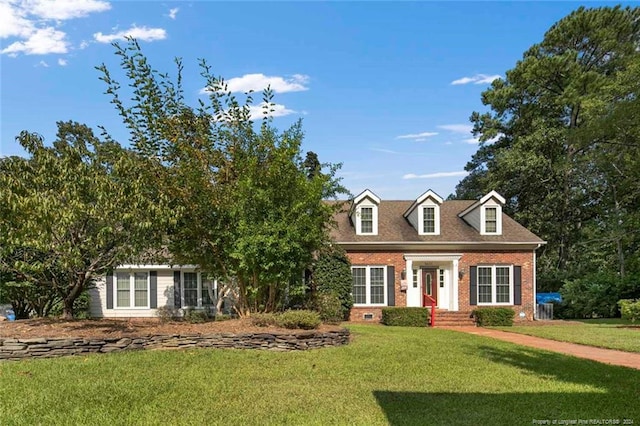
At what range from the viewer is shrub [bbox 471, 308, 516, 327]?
57.2 feet

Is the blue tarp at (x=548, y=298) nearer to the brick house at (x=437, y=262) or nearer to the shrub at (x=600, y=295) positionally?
the shrub at (x=600, y=295)

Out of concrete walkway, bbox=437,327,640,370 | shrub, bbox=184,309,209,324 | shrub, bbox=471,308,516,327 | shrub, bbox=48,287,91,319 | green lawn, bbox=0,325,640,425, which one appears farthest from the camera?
shrub, bbox=48,287,91,319

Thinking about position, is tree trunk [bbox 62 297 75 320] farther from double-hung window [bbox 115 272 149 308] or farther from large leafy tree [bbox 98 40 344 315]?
double-hung window [bbox 115 272 149 308]

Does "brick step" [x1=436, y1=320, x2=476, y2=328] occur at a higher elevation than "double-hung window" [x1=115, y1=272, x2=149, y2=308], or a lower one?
lower

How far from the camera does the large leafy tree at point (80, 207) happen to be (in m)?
8.61

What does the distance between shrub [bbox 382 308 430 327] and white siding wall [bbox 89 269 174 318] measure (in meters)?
8.72

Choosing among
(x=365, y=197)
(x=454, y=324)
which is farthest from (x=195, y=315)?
(x=454, y=324)

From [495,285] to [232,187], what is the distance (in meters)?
12.7

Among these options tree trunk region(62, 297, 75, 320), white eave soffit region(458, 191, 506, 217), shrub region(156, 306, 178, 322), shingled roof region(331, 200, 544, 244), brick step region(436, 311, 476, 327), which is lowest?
brick step region(436, 311, 476, 327)

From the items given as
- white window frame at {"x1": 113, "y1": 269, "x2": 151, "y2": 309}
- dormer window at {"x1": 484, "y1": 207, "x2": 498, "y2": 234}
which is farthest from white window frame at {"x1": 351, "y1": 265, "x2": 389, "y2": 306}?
white window frame at {"x1": 113, "y1": 269, "x2": 151, "y2": 309}

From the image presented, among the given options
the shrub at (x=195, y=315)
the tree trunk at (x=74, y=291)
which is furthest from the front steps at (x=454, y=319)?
the tree trunk at (x=74, y=291)

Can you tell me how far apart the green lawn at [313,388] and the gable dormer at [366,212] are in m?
10.0

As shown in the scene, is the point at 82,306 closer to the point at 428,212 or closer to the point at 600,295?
the point at 428,212

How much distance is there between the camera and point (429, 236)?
63.5 feet
